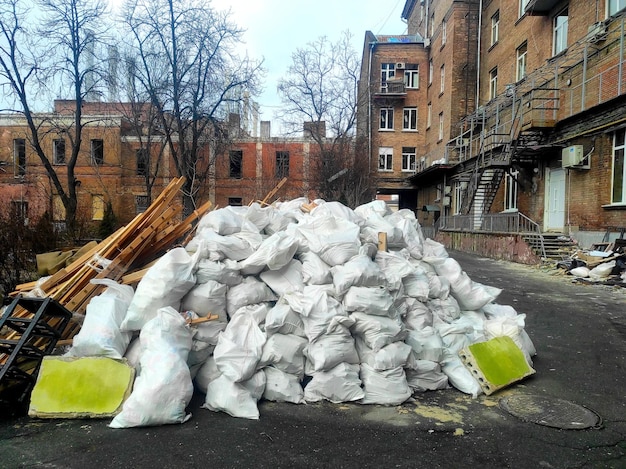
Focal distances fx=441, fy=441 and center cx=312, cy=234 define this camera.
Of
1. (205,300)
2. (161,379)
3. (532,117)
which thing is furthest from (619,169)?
(161,379)

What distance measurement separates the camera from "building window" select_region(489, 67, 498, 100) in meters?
21.4

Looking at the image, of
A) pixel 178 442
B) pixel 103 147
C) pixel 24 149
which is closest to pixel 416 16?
pixel 103 147

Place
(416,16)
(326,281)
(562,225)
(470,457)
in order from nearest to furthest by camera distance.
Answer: (470,457)
(326,281)
(562,225)
(416,16)

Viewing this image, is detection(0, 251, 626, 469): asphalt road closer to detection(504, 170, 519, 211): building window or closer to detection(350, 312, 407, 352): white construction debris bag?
detection(350, 312, 407, 352): white construction debris bag

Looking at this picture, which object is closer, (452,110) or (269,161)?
(452,110)

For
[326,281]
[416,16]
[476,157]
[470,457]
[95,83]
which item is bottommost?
[470,457]

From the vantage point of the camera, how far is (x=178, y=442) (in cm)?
288

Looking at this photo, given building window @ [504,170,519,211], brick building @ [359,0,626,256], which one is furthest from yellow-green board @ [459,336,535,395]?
building window @ [504,170,519,211]

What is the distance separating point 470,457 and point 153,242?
3945 mm

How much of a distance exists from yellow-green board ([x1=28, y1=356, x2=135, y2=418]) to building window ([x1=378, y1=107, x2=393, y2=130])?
2988cm

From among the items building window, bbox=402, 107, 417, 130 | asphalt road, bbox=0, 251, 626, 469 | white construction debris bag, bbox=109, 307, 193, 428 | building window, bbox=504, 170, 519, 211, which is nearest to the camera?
asphalt road, bbox=0, 251, 626, 469

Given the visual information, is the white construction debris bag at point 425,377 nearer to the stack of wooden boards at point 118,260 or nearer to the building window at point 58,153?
the stack of wooden boards at point 118,260

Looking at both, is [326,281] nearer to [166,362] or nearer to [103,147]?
[166,362]

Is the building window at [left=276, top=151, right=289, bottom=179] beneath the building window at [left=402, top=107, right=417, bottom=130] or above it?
beneath
